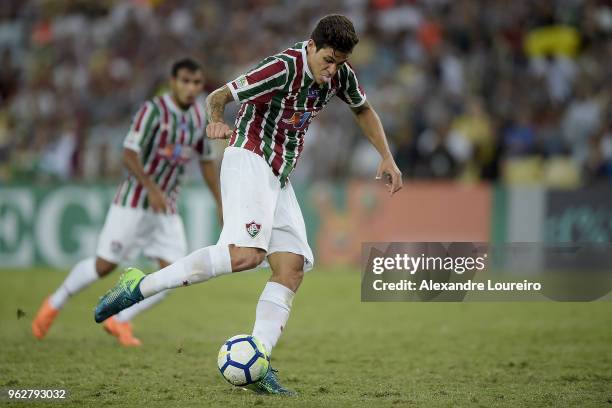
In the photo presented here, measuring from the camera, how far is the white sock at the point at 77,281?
29.1ft

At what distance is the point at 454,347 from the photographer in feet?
28.3

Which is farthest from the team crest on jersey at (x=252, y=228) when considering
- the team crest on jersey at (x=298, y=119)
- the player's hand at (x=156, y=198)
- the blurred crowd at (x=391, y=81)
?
the blurred crowd at (x=391, y=81)

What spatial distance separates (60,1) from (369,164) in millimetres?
8917

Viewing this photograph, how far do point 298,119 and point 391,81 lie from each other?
11312 mm

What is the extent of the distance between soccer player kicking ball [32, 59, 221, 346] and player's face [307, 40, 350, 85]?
8.95 feet

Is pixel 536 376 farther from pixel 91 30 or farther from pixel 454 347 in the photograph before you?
pixel 91 30

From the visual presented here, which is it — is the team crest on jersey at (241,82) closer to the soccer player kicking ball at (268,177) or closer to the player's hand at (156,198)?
the soccer player kicking ball at (268,177)

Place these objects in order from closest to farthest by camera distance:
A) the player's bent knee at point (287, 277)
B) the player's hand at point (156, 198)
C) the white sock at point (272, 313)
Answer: the white sock at point (272, 313)
the player's bent knee at point (287, 277)
the player's hand at point (156, 198)

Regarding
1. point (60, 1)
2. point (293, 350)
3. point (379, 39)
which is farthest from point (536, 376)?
point (60, 1)

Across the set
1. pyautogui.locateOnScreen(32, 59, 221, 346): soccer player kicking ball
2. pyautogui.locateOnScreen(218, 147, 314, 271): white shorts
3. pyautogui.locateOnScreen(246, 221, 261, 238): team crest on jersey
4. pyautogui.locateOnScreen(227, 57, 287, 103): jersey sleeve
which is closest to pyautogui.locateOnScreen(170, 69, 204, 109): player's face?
pyautogui.locateOnScreen(32, 59, 221, 346): soccer player kicking ball

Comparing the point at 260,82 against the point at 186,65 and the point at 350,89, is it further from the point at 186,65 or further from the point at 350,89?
the point at 186,65

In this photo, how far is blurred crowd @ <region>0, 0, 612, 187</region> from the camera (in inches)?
630

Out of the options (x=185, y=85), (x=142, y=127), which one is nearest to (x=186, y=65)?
A: (x=185, y=85)

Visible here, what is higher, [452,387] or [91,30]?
[91,30]
